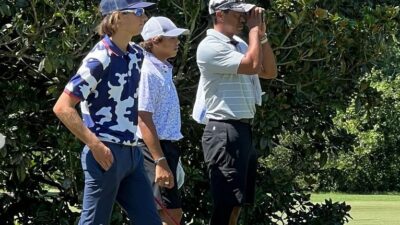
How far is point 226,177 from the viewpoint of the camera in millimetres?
6645

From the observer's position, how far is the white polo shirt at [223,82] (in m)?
6.59

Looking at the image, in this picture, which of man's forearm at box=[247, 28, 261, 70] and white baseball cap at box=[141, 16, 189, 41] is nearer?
man's forearm at box=[247, 28, 261, 70]

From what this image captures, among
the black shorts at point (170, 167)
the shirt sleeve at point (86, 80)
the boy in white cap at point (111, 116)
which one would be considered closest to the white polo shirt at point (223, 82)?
the black shorts at point (170, 167)

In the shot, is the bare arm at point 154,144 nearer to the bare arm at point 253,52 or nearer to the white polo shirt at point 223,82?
the white polo shirt at point 223,82

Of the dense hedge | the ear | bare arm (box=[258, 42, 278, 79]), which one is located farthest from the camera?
the dense hedge

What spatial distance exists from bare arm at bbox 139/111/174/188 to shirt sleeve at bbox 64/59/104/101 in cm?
92

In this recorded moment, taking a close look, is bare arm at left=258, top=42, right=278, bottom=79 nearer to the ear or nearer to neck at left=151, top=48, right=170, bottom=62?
the ear

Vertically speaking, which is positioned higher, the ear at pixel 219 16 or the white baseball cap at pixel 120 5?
the white baseball cap at pixel 120 5

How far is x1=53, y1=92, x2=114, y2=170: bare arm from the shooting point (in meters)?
5.22

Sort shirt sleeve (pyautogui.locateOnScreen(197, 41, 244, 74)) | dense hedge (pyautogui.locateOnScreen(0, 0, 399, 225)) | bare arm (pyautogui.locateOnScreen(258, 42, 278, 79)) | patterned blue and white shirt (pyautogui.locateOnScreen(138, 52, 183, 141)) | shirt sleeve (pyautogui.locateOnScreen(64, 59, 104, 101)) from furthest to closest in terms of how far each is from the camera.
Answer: dense hedge (pyautogui.locateOnScreen(0, 0, 399, 225)) → bare arm (pyautogui.locateOnScreen(258, 42, 278, 79)) → shirt sleeve (pyautogui.locateOnScreen(197, 41, 244, 74)) → patterned blue and white shirt (pyautogui.locateOnScreen(138, 52, 183, 141)) → shirt sleeve (pyautogui.locateOnScreen(64, 59, 104, 101))

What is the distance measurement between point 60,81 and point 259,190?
2.36 meters

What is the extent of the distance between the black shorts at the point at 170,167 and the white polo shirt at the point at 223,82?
1.27 feet

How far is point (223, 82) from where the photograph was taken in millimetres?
6664

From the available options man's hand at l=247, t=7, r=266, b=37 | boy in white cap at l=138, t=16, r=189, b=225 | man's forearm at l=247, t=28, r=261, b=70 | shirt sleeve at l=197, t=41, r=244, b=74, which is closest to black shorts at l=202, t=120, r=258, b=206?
boy in white cap at l=138, t=16, r=189, b=225
